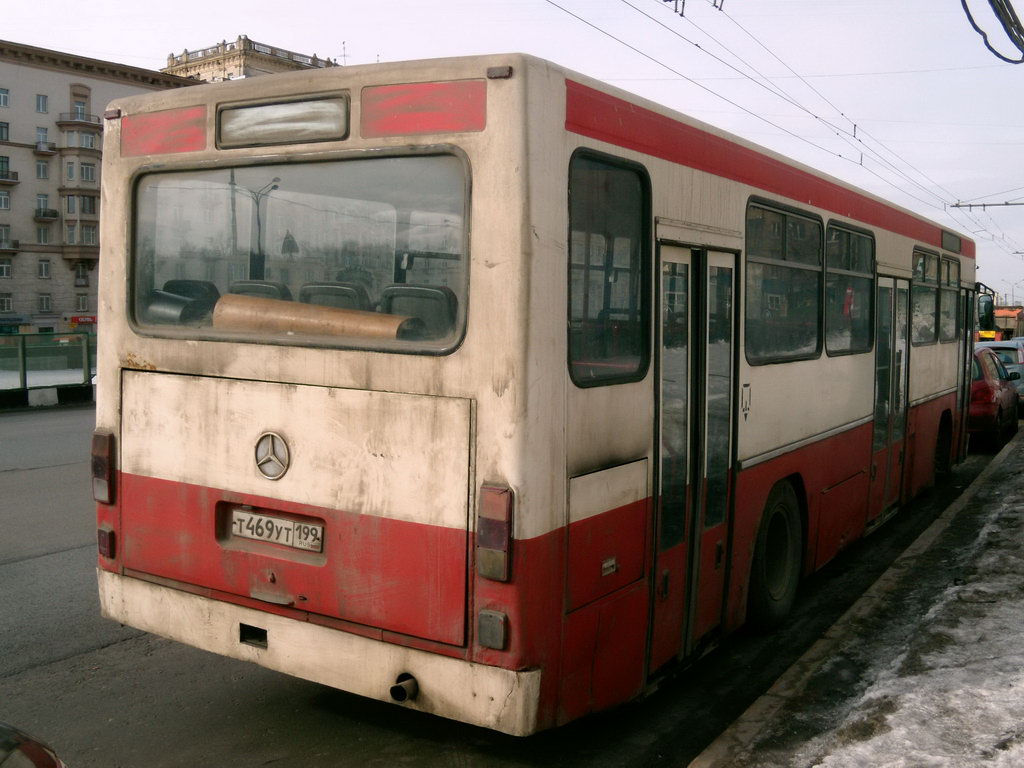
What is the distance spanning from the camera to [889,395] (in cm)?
887

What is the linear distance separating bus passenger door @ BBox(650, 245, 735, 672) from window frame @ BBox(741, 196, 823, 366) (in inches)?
7.6

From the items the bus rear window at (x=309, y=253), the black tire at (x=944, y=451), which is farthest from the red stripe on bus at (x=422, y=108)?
the black tire at (x=944, y=451)

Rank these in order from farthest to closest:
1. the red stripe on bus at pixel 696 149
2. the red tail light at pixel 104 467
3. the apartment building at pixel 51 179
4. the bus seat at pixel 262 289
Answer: the apartment building at pixel 51 179
the red tail light at pixel 104 467
the bus seat at pixel 262 289
the red stripe on bus at pixel 696 149

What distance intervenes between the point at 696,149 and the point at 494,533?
2282 mm

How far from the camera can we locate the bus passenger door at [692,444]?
480 cm

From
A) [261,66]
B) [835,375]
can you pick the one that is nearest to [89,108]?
[261,66]

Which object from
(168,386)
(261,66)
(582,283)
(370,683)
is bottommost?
(370,683)

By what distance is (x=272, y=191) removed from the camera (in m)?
4.48

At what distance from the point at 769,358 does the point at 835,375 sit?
→ 1476mm

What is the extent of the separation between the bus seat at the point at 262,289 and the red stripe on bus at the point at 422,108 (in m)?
0.76

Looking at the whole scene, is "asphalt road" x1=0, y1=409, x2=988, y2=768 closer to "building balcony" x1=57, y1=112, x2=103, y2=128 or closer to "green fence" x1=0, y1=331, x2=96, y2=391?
"green fence" x1=0, y1=331, x2=96, y2=391

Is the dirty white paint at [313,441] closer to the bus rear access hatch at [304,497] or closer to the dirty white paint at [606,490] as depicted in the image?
the bus rear access hatch at [304,497]

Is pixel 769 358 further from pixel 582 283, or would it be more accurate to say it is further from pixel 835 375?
pixel 582 283

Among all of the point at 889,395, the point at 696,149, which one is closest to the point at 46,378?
the point at 889,395
